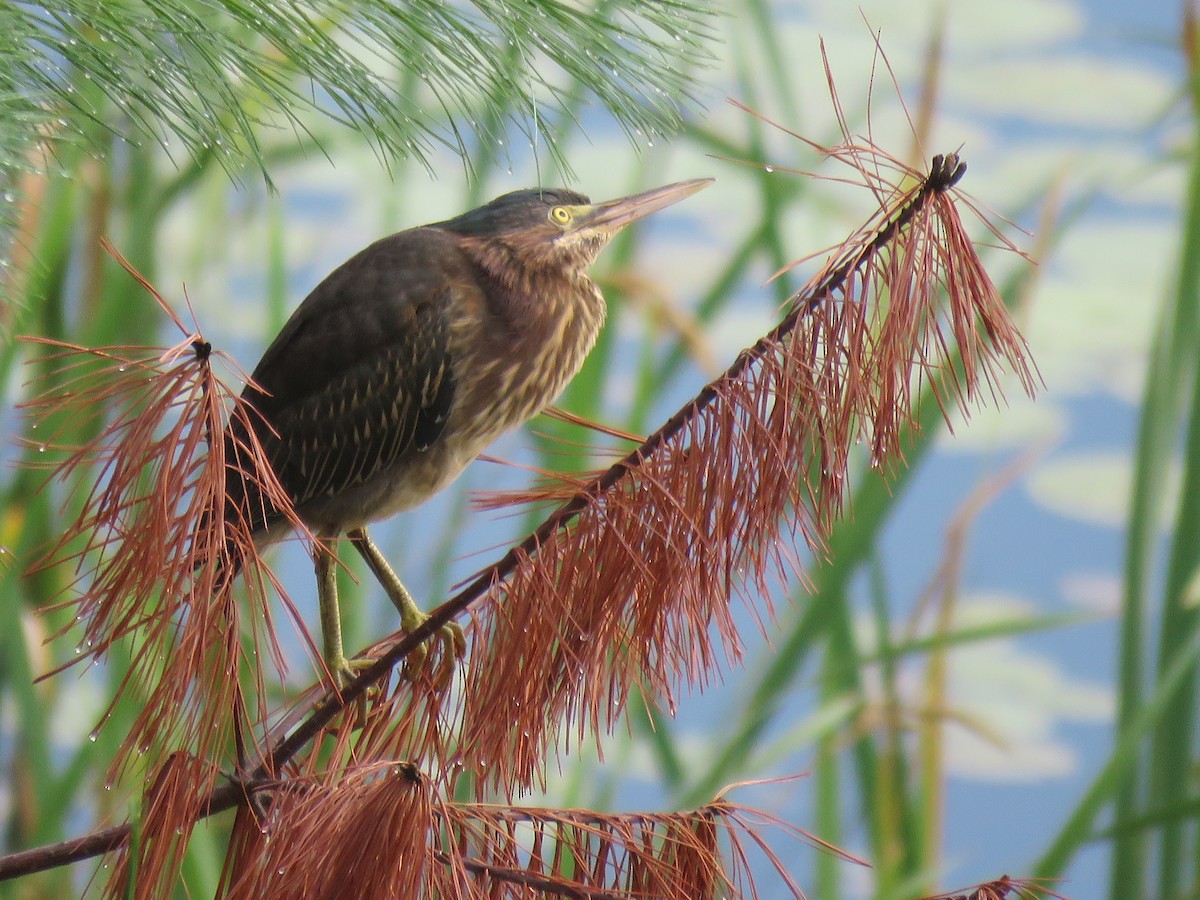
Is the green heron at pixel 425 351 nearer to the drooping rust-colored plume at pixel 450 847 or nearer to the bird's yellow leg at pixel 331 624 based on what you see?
the bird's yellow leg at pixel 331 624

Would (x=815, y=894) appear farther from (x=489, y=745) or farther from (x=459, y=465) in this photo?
(x=489, y=745)

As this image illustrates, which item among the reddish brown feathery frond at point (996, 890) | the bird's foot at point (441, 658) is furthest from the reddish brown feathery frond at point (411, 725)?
the reddish brown feathery frond at point (996, 890)

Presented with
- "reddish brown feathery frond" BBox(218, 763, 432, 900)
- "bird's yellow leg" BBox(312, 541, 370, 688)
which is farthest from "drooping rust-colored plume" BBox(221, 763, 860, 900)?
"bird's yellow leg" BBox(312, 541, 370, 688)

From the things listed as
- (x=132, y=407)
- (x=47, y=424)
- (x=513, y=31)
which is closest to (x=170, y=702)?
(x=132, y=407)

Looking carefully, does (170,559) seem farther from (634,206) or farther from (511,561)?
(634,206)

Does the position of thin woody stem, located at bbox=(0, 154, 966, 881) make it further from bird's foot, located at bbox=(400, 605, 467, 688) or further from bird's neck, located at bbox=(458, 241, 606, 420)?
bird's neck, located at bbox=(458, 241, 606, 420)

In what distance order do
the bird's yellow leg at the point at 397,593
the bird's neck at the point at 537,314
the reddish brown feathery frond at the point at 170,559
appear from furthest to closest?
the bird's neck at the point at 537,314 < the bird's yellow leg at the point at 397,593 < the reddish brown feathery frond at the point at 170,559
